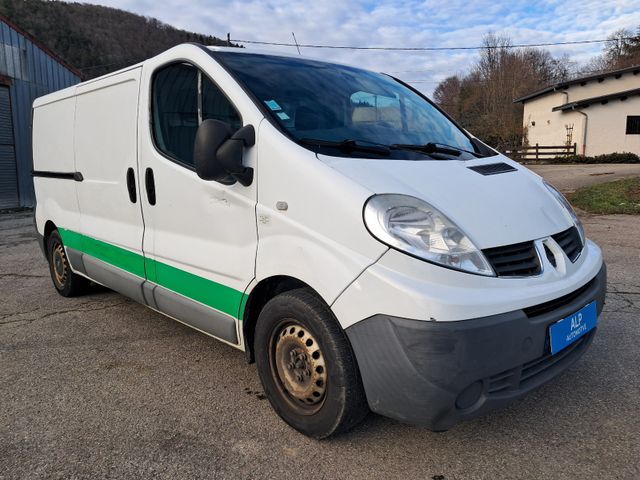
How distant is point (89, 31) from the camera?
47844 millimetres

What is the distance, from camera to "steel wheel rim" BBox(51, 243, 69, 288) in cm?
487

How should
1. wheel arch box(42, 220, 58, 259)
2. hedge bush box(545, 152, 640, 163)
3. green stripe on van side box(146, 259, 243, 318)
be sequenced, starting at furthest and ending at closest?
hedge bush box(545, 152, 640, 163) → wheel arch box(42, 220, 58, 259) → green stripe on van side box(146, 259, 243, 318)

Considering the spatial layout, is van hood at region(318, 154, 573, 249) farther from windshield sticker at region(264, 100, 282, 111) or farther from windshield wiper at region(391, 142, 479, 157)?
windshield sticker at region(264, 100, 282, 111)

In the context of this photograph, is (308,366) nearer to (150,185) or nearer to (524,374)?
(524,374)

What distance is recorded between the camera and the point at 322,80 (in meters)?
3.06

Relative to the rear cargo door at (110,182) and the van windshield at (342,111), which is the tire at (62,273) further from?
the van windshield at (342,111)

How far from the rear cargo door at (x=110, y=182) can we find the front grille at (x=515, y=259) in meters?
2.29

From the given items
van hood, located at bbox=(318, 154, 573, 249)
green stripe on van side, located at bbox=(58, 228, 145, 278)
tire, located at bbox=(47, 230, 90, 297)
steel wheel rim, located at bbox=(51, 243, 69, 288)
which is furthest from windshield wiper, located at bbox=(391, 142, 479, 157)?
steel wheel rim, located at bbox=(51, 243, 69, 288)

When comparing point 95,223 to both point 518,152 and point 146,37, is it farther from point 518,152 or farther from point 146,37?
point 146,37

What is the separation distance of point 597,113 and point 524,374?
110ft

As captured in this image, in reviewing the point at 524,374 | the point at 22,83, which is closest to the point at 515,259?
the point at 524,374

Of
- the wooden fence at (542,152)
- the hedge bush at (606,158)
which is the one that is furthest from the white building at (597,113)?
the hedge bush at (606,158)

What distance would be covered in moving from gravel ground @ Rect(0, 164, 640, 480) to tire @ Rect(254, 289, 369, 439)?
145mm

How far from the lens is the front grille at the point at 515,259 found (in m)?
2.09
